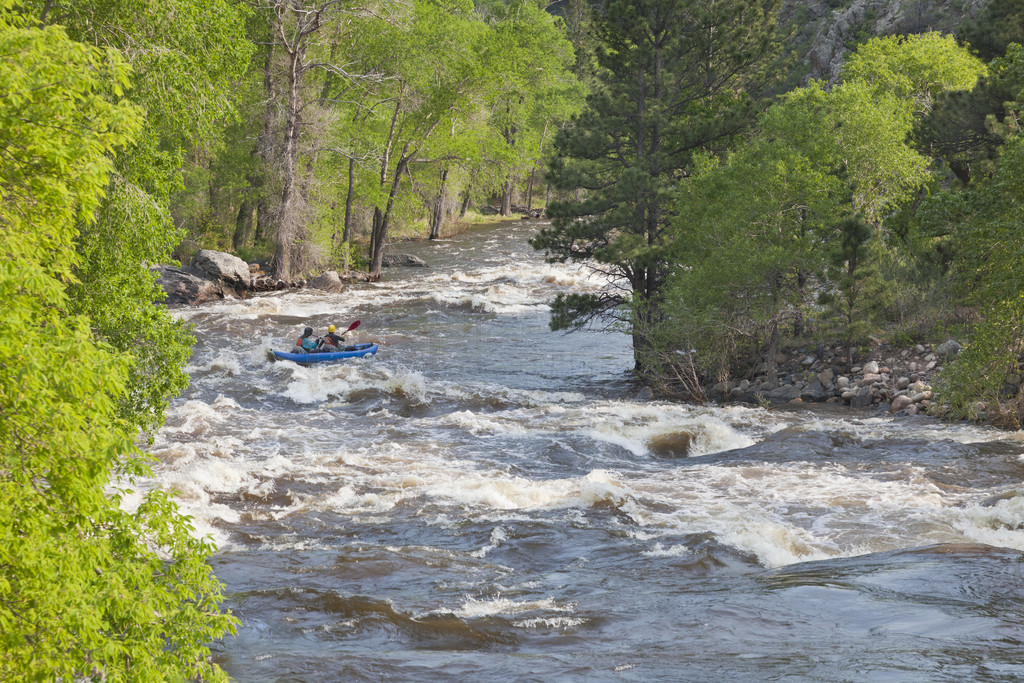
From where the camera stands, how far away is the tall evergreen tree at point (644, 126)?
857 inches

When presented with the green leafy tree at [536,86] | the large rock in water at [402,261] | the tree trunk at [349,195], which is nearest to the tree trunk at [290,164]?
the tree trunk at [349,195]

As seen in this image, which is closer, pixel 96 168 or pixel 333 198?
pixel 96 168

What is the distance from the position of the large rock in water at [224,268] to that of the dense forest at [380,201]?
167 centimetres

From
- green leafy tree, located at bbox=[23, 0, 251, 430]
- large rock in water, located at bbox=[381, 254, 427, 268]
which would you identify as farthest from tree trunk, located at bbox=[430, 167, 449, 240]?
green leafy tree, located at bbox=[23, 0, 251, 430]

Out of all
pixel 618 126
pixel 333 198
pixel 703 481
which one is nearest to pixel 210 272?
pixel 333 198

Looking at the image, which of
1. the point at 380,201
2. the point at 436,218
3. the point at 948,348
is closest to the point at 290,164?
the point at 380,201

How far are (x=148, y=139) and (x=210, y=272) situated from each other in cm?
2114

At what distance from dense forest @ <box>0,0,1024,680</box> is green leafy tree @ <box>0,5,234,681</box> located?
0.8 inches

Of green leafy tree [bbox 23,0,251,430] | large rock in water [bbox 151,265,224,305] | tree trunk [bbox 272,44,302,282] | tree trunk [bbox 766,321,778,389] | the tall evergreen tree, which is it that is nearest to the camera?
green leafy tree [bbox 23,0,251,430]

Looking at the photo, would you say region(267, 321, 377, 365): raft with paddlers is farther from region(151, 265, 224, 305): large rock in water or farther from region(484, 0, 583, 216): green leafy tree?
region(484, 0, 583, 216): green leafy tree

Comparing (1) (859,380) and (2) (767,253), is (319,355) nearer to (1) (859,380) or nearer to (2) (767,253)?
(2) (767,253)

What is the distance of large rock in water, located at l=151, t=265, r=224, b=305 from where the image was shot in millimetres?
29906

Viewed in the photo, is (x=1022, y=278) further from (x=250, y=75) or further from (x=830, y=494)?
(x=250, y=75)

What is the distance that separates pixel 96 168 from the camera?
551 cm
